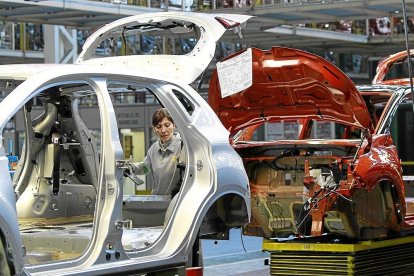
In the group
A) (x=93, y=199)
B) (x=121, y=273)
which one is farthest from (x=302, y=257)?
(x=121, y=273)

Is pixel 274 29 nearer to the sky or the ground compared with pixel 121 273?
nearer to the sky

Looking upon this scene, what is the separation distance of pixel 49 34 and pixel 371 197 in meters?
7.61

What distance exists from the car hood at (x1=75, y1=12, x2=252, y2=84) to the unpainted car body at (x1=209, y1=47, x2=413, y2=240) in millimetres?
1693

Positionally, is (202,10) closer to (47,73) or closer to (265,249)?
(265,249)

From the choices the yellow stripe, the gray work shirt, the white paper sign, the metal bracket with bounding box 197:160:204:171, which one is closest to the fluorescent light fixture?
the yellow stripe

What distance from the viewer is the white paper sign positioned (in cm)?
864

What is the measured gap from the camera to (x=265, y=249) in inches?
397

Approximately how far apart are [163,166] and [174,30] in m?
1.16

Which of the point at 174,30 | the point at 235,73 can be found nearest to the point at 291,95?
the point at 235,73

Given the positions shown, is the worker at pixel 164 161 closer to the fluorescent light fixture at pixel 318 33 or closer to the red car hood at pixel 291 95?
the red car hood at pixel 291 95

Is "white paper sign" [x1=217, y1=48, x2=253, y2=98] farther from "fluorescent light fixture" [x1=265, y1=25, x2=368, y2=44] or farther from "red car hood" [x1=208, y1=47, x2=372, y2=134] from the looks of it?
"fluorescent light fixture" [x1=265, y1=25, x2=368, y2=44]

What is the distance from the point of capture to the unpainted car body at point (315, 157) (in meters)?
9.34

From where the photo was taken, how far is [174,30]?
8102mm

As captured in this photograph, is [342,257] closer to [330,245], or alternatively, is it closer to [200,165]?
[330,245]
